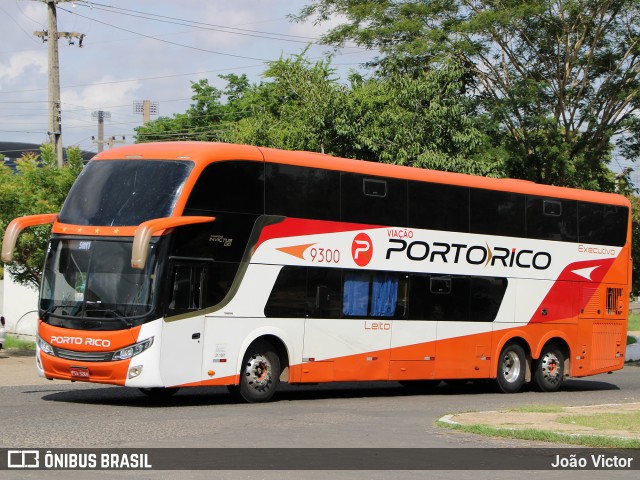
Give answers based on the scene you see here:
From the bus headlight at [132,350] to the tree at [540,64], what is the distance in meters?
20.5

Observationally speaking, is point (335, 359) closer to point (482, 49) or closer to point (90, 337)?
point (90, 337)

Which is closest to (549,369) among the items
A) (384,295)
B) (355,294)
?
(384,295)

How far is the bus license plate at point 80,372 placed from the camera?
53.6ft

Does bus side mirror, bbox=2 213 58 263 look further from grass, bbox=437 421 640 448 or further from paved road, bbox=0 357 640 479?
grass, bbox=437 421 640 448

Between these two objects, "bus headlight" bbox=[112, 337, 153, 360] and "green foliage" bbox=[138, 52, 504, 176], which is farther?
"green foliage" bbox=[138, 52, 504, 176]

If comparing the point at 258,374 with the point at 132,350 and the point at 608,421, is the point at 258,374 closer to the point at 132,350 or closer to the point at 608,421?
the point at 132,350

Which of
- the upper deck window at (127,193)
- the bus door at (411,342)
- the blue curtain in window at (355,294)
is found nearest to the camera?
the upper deck window at (127,193)

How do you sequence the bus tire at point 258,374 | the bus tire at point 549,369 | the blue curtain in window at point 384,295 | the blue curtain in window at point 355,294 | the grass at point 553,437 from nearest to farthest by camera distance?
the grass at point 553,437, the bus tire at point 258,374, the blue curtain in window at point 355,294, the blue curtain in window at point 384,295, the bus tire at point 549,369

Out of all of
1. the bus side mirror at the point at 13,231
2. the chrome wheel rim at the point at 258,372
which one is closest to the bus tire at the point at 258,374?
the chrome wheel rim at the point at 258,372

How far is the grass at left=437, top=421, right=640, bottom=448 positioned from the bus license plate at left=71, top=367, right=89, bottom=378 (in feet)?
18.2

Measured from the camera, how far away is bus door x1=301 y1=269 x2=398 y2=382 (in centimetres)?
1884

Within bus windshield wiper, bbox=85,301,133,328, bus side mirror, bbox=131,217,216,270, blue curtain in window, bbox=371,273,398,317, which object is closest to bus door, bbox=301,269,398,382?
blue curtain in window, bbox=371,273,398,317

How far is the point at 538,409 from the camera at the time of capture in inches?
675

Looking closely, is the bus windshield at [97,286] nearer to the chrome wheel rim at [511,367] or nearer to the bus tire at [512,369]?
the bus tire at [512,369]
